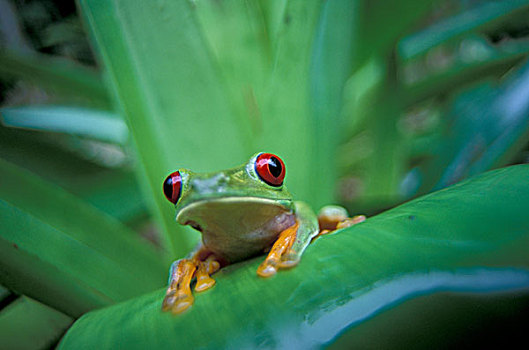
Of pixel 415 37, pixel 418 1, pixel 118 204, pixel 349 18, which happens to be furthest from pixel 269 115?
pixel 415 37

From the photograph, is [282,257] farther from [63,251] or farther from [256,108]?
[256,108]

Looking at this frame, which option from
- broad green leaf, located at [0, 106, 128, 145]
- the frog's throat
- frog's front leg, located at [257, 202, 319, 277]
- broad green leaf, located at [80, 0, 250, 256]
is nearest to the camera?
frog's front leg, located at [257, 202, 319, 277]

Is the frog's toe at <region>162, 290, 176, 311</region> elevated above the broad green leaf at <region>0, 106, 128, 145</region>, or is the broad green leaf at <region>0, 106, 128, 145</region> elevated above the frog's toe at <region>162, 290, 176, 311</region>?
the broad green leaf at <region>0, 106, 128, 145</region>

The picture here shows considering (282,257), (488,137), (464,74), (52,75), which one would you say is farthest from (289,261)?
(52,75)

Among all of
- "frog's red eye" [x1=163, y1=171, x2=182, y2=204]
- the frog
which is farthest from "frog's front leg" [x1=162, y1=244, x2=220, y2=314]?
"frog's red eye" [x1=163, y1=171, x2=182, y2=204]

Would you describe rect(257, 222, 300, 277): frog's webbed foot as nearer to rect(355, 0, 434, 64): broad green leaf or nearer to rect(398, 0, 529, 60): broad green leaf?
rect(355, 0, 434, 64): broad green leaf

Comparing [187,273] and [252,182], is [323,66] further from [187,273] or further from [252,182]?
[187,273]

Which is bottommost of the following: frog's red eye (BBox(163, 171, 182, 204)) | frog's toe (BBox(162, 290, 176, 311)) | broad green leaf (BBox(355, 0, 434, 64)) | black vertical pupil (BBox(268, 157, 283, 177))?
frog's toe (BBox(162, 290, 176, 311))
